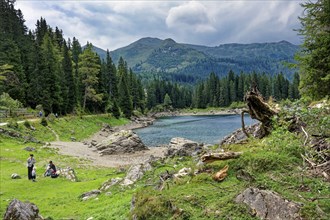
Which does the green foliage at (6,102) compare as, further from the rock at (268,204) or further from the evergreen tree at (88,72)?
the rock at (268,204)

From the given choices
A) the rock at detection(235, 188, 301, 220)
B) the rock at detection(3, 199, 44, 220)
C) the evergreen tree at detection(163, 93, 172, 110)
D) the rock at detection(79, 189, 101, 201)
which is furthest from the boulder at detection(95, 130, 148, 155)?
the evergreen tree at detection(163, 93, 172, 110)

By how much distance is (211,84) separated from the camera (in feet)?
564

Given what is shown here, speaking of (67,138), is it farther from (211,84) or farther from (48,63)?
(211,84)

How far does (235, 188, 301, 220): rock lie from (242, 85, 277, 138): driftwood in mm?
7101

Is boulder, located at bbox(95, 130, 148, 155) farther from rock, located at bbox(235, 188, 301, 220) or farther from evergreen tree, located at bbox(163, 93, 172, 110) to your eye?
evergreen tree, located at bbox(163, 93, 172, 110)

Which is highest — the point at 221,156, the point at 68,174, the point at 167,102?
the point at 221,156

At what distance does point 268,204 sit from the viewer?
8.12 meters

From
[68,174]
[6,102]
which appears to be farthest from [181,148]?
[6,102]

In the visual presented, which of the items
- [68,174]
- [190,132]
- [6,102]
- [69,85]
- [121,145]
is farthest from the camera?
[69,85]

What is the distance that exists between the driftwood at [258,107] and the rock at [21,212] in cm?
1061

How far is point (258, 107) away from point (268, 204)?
8.12 metres

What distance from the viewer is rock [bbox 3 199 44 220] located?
41.0 ft

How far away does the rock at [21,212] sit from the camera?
1248cm

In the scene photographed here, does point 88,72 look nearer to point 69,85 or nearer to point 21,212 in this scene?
point 69,85
